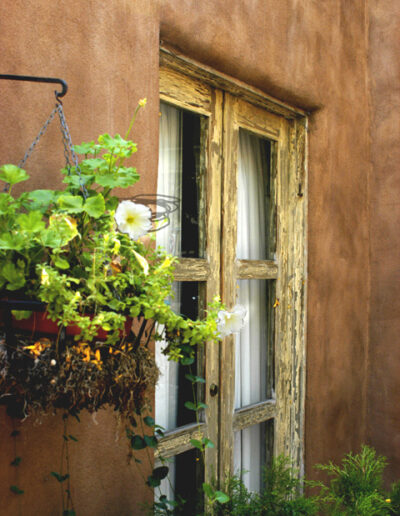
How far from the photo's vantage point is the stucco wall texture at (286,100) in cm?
187

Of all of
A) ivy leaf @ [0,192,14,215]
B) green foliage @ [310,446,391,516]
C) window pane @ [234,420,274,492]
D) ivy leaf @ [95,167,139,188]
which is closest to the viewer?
ivy leaf @ [0,192,14,215]

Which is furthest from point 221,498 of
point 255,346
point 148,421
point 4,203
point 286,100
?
point 286,100

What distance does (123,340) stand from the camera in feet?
5.04

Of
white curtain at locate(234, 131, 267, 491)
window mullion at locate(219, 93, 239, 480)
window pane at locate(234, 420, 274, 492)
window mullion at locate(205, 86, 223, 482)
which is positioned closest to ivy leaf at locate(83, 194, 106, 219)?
window mullion at locate(205, 86, 223, 482)

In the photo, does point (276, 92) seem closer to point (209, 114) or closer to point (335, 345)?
point (209, 114)

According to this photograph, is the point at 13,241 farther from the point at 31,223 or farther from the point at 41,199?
the point at 41,199

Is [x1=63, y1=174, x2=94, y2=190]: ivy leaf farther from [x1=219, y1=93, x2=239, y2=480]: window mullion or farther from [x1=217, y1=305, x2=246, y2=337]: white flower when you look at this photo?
[x1=219, y1=93, x2=239, y2=480]: window mullion

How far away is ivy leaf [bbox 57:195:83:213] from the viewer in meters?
1.47

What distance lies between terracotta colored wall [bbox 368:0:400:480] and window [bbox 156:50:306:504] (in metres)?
0.80

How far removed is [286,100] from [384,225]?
1.23m

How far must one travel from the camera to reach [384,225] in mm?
3898

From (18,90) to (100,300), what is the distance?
33.1 inches

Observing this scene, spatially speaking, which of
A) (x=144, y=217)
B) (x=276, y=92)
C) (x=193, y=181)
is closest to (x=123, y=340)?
(x=144, y=217)

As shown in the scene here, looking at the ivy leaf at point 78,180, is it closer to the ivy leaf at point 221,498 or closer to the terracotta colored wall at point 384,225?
the ivy leaf at point 221,498
